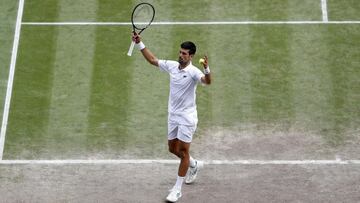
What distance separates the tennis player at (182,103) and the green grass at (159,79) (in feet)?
5.03

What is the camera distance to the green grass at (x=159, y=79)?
675 inches

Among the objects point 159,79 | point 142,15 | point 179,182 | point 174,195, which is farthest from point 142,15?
point 174,195

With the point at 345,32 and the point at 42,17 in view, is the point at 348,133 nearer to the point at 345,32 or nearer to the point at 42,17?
the point at 345,32

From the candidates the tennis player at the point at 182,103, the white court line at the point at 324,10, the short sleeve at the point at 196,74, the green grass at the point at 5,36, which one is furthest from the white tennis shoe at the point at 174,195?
the white court line at the point at 324,10

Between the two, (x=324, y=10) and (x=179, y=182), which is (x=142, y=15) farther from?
(x=324, y=10)

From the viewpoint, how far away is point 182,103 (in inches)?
587

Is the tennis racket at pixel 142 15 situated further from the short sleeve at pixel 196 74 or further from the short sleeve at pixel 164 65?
the short sleeve at pixel 196 74

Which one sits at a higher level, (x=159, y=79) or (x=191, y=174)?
(x=159, y=79)

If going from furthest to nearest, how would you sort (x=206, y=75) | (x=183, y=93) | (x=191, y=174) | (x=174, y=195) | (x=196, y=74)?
(x=191, y=174)
(x=174, y=195)
(x=183, y=93)
(x=196, y=74)
(x=206, y=75)

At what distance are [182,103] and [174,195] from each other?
1.53m

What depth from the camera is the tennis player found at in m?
14.8

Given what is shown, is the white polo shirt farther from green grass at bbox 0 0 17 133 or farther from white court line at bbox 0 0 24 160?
green grass at bbox 0 0 17 133

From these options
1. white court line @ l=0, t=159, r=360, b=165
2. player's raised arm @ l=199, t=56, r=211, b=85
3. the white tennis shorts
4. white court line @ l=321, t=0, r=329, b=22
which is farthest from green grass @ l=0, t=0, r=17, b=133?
white court line @ l=321, t=0, r=329, b=22

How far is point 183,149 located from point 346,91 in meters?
4.53
